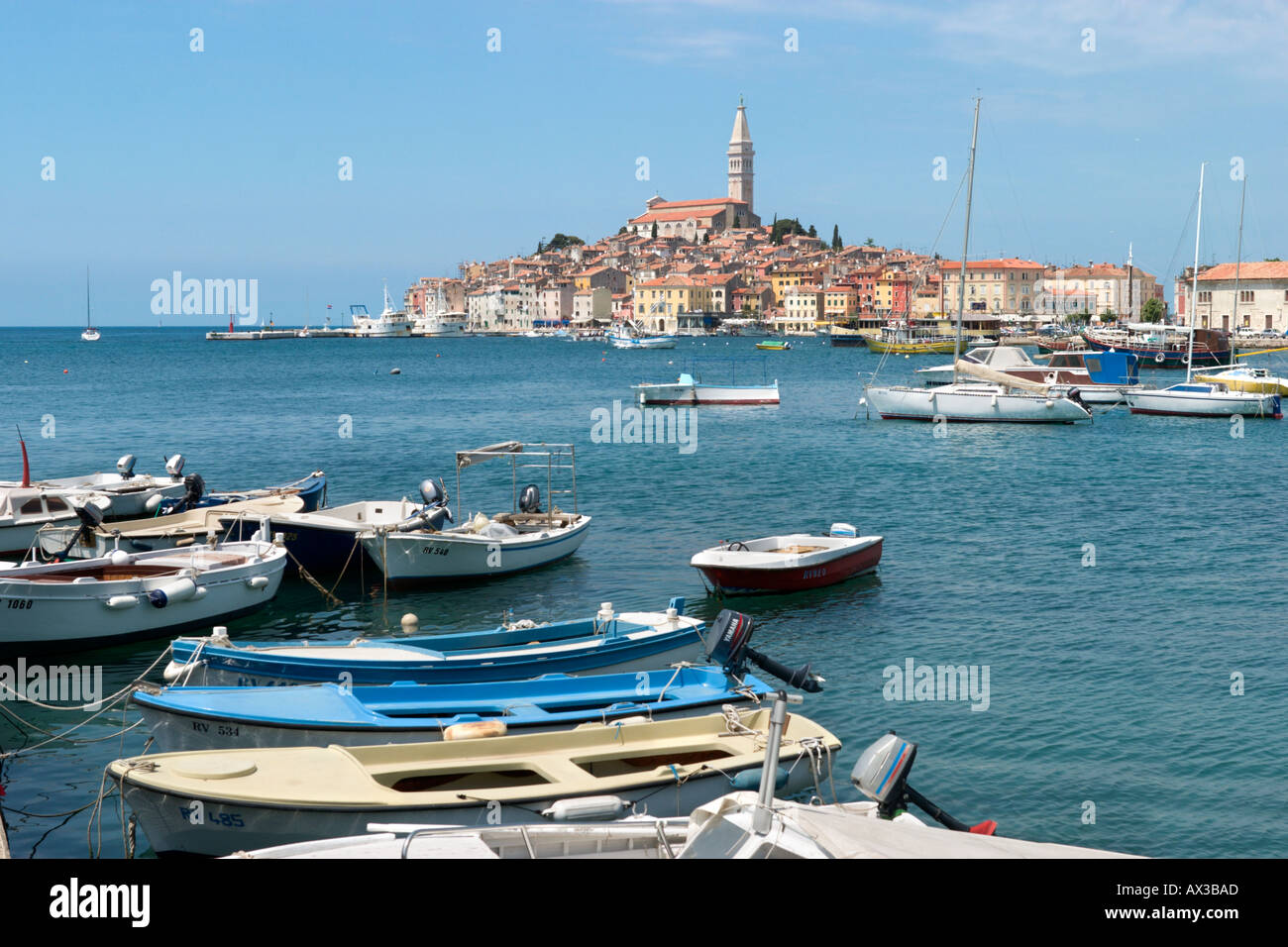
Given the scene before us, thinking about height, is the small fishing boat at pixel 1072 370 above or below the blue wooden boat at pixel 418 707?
above

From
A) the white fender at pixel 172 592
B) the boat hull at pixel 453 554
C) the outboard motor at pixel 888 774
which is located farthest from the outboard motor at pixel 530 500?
the outboard motor at pixel 888 774

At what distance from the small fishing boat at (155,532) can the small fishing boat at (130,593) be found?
139 cm

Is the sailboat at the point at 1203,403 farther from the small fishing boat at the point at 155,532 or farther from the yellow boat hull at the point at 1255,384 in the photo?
the small fishing boat at the point at 155,532

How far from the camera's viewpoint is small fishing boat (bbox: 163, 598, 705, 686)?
1220cm

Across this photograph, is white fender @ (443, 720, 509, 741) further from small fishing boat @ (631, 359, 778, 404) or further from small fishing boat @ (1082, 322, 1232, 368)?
small fishing boat @ (1082, 322, 1232, 368)

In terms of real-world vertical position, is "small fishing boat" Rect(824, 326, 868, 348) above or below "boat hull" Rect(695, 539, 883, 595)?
above

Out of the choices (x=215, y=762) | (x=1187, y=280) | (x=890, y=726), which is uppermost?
(x=1187, y=280)

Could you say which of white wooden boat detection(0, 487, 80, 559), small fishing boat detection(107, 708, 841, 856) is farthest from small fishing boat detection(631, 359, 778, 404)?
small fishing boat detection(107, 708, 841, 856)

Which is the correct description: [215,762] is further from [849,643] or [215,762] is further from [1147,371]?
[1147,371]

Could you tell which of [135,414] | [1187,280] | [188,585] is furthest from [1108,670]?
[1187,280]

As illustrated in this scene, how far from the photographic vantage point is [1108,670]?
1488 cm

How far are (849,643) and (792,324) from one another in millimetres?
176207

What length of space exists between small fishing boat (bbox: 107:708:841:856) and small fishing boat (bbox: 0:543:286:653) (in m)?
7.12

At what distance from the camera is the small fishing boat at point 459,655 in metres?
12.2
